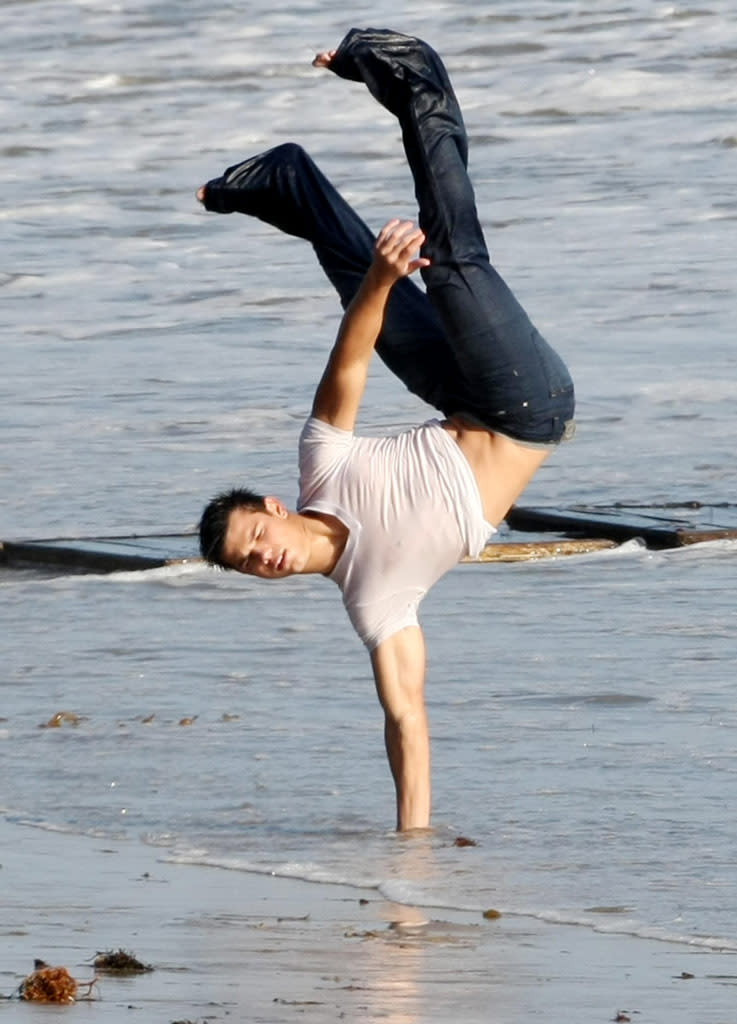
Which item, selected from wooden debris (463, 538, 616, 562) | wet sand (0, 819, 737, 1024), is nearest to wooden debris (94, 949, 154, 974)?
wet sand (0, 819, 737, 1024)

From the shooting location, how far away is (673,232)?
60.0 feet

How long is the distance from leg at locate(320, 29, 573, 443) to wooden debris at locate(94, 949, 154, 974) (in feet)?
6.28

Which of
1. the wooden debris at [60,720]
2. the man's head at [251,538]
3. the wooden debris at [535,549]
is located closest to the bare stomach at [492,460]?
the man's head at [251,538]

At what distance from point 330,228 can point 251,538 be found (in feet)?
3.25

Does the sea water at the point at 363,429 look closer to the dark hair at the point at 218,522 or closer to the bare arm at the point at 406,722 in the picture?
the bare arm at the point at 406,722

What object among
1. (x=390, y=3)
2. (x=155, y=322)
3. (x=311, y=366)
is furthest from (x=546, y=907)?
(x=390, y=3)

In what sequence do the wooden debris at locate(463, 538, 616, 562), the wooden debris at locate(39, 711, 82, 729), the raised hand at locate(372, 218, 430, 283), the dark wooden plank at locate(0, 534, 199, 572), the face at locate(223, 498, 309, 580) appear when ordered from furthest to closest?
the wooden debris at locate(463, 538, 616, 562) → the dark wooden plank at locate(0, 534, 199, 572) → the wooden debris at locate(39, 711, 82, 729) → the face at locate(223, 498, 309, 580) → the raised hand at locate(372, 218, 430, 283)

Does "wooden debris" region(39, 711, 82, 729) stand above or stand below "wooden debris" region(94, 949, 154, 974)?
below

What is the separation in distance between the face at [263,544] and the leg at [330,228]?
2.02 feet

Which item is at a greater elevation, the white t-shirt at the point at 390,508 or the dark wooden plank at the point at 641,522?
the white t-shirt at the point at 390,508

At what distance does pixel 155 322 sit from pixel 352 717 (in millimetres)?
8959

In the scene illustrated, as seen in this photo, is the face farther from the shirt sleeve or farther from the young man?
the shirt sleeve

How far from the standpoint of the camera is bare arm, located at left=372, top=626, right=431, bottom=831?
602 centimetres

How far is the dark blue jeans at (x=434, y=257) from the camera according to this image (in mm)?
6008
